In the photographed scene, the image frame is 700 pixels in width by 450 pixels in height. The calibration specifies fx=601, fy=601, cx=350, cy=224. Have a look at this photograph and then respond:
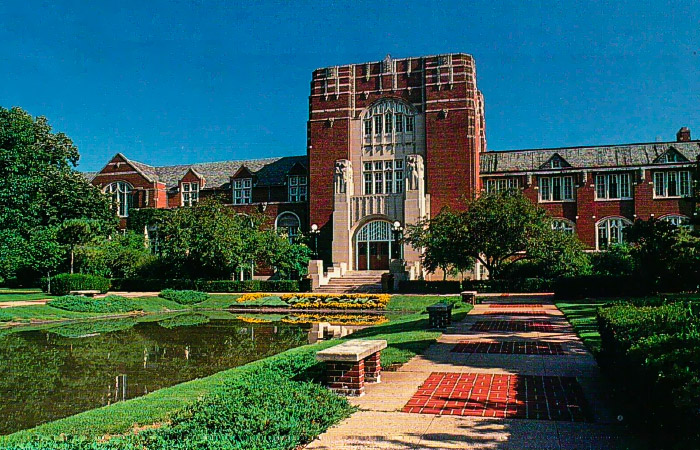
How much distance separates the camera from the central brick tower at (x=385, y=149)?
143 ft

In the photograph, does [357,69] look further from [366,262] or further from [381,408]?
[381,408]

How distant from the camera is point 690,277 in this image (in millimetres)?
20875

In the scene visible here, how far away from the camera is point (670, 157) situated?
42.1 meters

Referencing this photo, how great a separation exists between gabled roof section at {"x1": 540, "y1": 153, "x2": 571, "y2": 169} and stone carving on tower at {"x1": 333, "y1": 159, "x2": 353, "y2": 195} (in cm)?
1449

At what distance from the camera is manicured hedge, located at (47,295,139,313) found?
82.8 feet

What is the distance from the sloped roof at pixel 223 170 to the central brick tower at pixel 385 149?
5433 mm

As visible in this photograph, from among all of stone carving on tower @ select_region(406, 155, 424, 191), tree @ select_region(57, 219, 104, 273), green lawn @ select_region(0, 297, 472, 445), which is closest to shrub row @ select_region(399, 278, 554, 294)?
stone carving on tower @ select_region(406, 155, 424, 191)

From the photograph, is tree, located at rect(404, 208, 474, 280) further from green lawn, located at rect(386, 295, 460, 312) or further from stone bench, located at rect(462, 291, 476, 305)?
stone bench, located at rect(462, 291, 476, 305)

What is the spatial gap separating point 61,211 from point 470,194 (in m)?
28.7

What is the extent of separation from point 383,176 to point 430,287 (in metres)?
12.7

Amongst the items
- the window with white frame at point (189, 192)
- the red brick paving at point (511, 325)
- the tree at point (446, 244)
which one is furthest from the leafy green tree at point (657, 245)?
the window with white frame at point (189, 192)

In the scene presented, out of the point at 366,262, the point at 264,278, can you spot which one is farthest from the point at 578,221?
the point at 264,278

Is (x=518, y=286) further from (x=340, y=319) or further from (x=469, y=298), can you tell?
(x=340, y=319)

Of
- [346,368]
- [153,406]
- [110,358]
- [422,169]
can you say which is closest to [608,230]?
[422,169]
